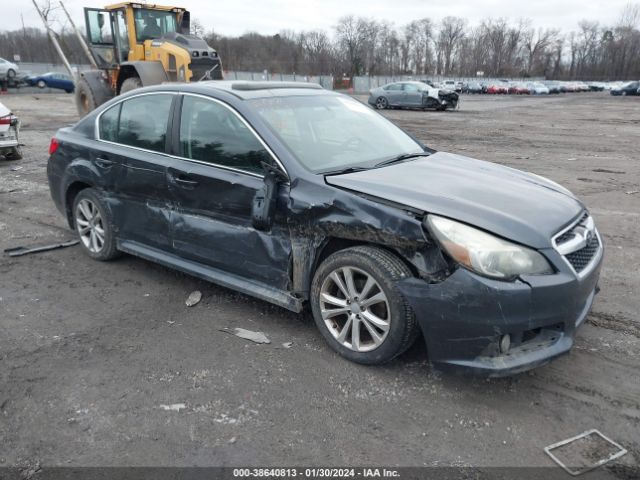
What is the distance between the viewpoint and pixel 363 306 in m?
3.33

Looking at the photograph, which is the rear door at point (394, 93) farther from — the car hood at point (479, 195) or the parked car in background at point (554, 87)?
the parked car in background at point (554, 87)

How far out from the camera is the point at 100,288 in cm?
472

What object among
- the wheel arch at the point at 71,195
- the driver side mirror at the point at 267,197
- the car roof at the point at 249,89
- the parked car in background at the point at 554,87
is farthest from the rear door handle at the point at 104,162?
the parked car in background at the point at 554,87

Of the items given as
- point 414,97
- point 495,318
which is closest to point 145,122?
point 495,318

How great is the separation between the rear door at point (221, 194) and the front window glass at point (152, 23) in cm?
1194

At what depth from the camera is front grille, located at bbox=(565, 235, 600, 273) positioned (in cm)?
312

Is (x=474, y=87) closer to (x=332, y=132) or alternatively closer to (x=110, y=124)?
(x=110, y=124)

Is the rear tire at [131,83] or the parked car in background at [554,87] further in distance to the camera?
the parked car in background at [554,87]

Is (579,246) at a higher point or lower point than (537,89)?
lower

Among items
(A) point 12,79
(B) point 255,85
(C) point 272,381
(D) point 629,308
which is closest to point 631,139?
(D) point 629,308

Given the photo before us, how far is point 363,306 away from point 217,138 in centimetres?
171

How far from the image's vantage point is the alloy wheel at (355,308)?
10.8 feet

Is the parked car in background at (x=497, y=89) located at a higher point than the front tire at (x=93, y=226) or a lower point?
higher

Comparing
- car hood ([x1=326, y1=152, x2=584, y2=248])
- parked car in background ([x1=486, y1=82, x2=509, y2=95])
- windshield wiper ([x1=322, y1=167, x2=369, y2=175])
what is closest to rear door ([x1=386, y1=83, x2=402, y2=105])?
car hood ([x1=326, y1=152, x2=584, y2=248])
